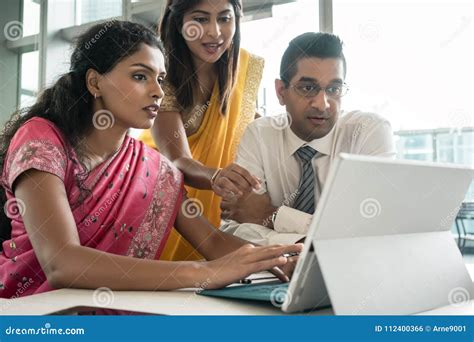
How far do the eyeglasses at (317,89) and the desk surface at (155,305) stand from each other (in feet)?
2.75

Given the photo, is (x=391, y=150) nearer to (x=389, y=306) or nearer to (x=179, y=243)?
(x=179, y=243)

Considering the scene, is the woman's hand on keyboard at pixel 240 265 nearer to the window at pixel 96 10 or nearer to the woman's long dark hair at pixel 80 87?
the woman's long dark hair at pixel 80 87

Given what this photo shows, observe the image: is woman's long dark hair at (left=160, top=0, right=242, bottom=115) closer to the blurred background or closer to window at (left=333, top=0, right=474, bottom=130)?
the blurred background

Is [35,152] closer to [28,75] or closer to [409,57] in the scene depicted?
[409,57]

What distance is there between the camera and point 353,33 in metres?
3.06

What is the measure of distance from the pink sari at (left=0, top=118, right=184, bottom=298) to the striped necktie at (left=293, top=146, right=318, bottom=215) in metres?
0.36

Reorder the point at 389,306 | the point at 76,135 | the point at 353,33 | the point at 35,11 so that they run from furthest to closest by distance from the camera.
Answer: the point at 35,11 → the point at 353,33 → the point at 76,135 → the point at 389,306

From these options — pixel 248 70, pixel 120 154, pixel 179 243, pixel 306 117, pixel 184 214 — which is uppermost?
pixel 248 70

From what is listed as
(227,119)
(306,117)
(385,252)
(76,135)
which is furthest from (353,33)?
(385,252)

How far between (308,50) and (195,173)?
529mm

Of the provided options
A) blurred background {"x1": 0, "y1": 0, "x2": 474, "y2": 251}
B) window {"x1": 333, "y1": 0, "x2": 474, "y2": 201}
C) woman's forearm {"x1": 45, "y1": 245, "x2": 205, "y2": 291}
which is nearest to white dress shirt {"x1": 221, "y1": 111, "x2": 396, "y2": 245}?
woman's forearm {"x1": 45, "y1": 245, "x2": 205, "y2": 291}

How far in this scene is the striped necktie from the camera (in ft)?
5.00

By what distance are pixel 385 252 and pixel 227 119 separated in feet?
4.16

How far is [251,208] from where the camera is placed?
1483 mm
